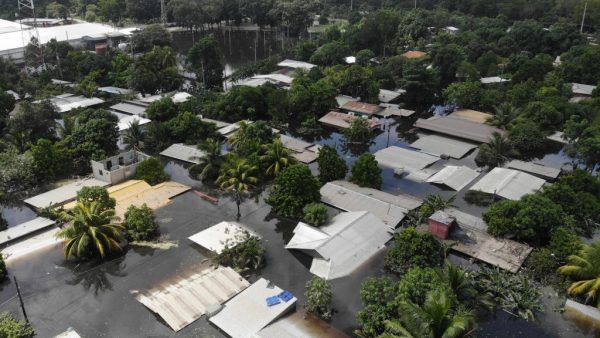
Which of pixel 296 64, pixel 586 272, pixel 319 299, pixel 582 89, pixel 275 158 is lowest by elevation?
pixel 319 299

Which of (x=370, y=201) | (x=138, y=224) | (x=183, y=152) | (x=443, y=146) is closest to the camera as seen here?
(x=138, y=224)

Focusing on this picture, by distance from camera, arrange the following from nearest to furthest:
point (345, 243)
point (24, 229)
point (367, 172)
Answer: point (345, 243) → point (24, 229) → point (367, 172)

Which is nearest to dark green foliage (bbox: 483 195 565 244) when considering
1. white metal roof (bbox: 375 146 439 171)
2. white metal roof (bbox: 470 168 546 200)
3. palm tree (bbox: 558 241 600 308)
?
palm tree (bbox: 558 241 600 308)

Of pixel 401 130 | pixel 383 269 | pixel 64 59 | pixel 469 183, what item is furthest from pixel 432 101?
pixel 64 59

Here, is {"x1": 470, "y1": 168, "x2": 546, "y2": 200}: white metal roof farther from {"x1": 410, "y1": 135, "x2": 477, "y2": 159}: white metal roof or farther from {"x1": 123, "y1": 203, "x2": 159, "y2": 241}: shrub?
{"x1": 123, "y1": 203, "x2": 159, "y2": 241}: shrub

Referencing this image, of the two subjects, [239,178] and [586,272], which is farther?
[239,178]

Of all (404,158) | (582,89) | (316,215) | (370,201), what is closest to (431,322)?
(316,215)

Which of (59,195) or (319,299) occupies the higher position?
(59,195)

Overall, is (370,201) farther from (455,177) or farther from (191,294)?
(191,294)
